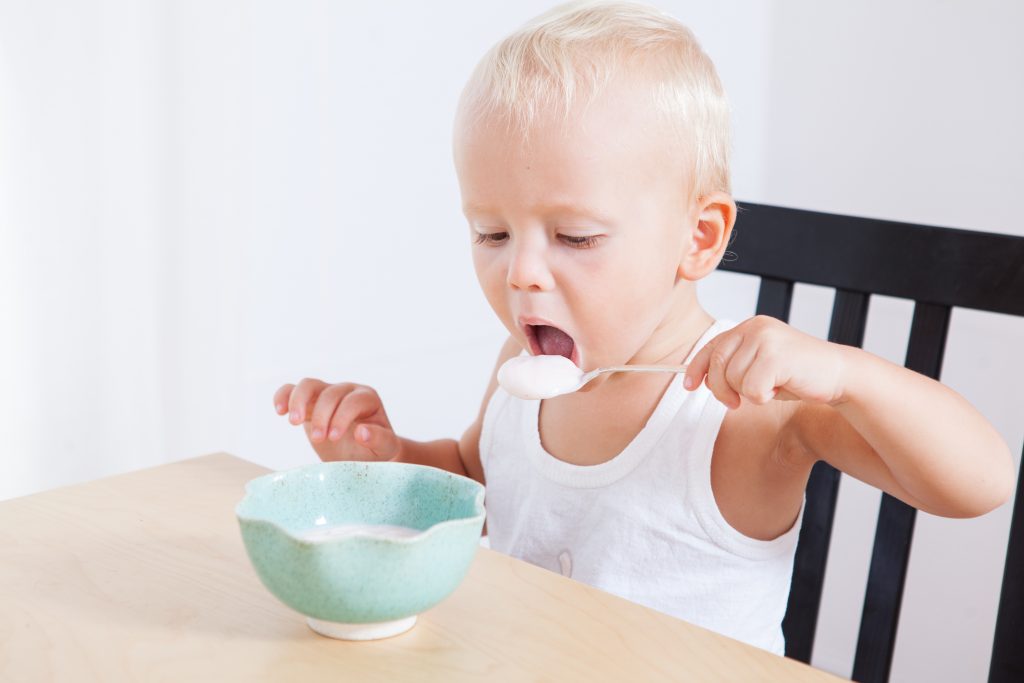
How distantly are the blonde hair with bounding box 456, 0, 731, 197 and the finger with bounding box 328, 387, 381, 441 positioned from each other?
26 cm

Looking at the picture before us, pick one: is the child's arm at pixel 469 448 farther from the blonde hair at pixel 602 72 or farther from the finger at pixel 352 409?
the blonde hair at pixel 602 72

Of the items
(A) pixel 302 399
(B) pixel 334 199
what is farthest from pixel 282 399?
(B) pixel 334 199

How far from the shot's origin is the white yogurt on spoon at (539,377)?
0.87m

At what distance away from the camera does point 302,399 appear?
37.0 inches

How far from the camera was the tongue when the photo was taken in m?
0.93

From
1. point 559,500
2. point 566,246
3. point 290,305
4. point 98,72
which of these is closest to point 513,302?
point 566,246

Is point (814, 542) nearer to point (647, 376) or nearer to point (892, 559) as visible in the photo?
point (892, 559)

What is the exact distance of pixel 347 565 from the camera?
1.82ft

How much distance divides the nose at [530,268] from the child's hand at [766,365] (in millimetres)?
162

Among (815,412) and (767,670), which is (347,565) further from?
(815,412)

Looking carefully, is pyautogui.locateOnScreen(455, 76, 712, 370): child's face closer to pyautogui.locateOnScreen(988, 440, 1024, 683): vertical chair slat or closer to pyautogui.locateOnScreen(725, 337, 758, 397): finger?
pyautogui.locateOnScreen(725, 337, 758, 397): finger

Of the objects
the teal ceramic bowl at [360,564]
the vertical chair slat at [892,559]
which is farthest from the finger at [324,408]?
the vertical chair slat at [892,559]

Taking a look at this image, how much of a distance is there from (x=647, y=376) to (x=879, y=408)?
0.93 feet

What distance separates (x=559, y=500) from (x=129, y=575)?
0.45 metres
